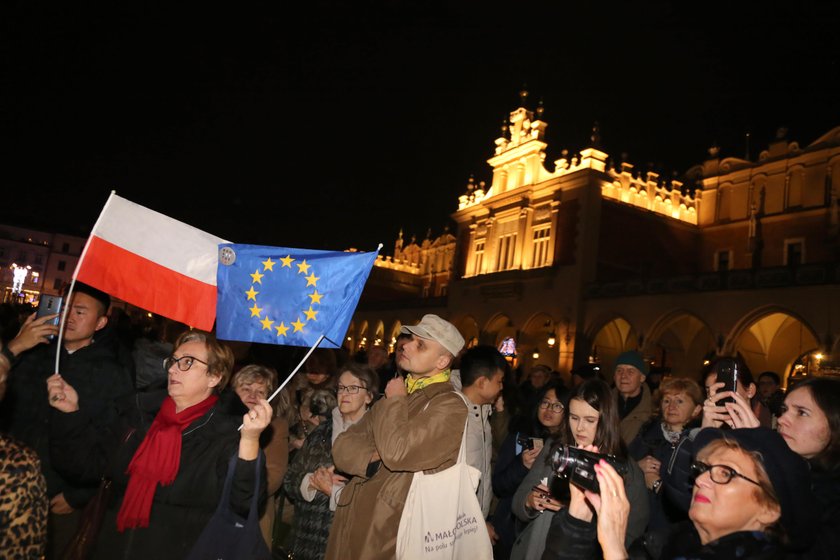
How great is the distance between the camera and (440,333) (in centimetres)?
309

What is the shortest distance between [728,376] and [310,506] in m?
2.71

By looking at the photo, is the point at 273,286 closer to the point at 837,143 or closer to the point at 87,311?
the point at 87,311

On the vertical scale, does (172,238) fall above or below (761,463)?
above

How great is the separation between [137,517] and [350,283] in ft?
5.35

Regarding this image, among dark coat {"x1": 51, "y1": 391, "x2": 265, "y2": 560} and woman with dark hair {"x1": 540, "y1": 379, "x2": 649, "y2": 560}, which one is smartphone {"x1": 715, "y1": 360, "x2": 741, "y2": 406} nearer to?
woman with dark hair {"x1": 540, "y1": 379, "x2": 649, "y2": 560}

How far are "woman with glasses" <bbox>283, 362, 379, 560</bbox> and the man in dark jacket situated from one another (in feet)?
4.09

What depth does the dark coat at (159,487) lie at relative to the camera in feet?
9.20

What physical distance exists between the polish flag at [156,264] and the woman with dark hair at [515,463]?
2.30 meters

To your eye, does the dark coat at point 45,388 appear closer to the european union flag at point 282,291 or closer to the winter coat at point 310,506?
the european union flag at point 282,291

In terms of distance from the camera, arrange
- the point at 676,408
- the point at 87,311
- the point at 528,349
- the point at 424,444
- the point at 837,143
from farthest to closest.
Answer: the point at 528,349 → the point at 837,143 → the point at 676,408 → the point at 87,311 → the point at 424,444

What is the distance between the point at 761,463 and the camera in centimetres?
206

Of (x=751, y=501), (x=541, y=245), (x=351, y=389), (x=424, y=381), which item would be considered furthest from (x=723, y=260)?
(x=751, y=501)

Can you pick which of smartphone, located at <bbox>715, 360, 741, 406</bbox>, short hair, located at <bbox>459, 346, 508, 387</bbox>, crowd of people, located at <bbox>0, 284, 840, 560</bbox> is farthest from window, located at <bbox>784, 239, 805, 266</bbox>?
short hair, located at <bbox>459, 346, 508, 387</bbox>

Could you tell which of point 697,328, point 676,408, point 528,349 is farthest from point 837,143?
point 676,408
